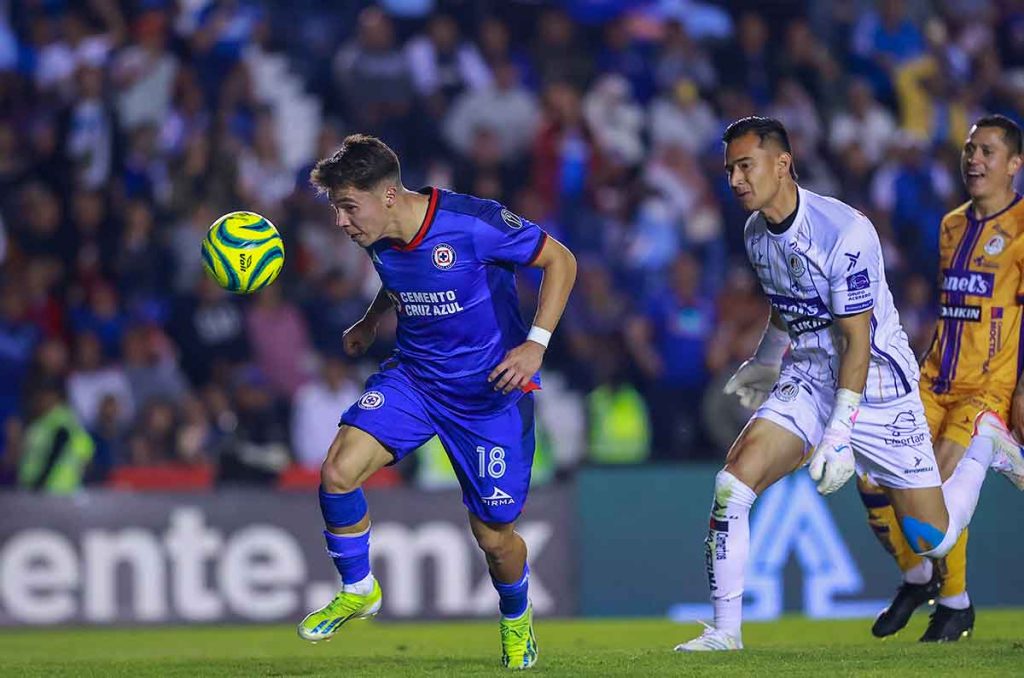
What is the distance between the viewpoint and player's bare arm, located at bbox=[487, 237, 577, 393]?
26.1 ft

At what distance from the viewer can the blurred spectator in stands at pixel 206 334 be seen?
1548 cm

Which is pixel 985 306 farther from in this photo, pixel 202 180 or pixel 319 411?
pixel 202 180

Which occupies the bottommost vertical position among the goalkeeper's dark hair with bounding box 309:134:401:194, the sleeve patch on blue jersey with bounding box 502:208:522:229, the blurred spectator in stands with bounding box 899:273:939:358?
the blurred spectator in stands with bounding box 899:273:939:358

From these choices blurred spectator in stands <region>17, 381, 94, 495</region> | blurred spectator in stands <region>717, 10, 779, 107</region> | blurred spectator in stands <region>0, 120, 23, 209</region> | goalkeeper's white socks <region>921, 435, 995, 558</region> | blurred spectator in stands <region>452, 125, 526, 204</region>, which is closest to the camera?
goalkeeper's white socks <region>921, 435, 995, 558</region>

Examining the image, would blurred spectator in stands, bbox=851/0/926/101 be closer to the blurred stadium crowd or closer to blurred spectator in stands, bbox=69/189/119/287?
the blurred stadium crowd

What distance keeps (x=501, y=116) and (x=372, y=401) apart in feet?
31.8

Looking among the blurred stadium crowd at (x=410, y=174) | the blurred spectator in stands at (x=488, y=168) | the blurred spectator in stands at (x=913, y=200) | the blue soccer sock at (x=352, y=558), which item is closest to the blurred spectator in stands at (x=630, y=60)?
the blurred stadium crowd at (x=410, y=174)

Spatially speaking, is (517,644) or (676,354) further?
(676,354)

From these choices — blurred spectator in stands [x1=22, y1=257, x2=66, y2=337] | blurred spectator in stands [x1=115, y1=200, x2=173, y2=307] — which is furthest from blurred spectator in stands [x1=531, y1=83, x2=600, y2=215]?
blurred spectator in stands [x1=22, y1=257, x2=66, y2=337]

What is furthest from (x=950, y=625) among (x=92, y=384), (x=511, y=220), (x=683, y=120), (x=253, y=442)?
(x=683, y=120)

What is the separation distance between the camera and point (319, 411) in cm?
1496

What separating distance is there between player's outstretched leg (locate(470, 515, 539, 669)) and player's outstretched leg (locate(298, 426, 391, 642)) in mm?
590

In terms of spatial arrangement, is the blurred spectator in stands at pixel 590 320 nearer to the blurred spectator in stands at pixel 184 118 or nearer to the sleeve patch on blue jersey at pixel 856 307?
the blurred spectator in stands at pixel 184 118

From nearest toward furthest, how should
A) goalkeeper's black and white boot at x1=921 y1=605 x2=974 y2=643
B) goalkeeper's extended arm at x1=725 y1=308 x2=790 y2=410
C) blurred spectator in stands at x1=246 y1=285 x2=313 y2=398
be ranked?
goalkeeper's extended arm at x1=725 y1=308 x2=790 y2=410, goalkeeper's black and white boot at x1=921 y1=605 x2=974 y2=643, blurred spectator in stands at x1=246 y1=285 x2=313 y2=398
